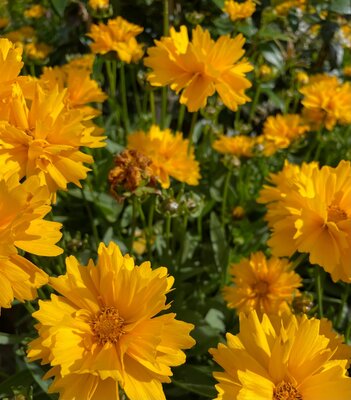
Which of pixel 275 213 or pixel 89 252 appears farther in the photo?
pixel 89 252

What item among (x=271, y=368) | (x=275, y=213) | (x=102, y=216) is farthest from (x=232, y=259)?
(x=271, y=368)

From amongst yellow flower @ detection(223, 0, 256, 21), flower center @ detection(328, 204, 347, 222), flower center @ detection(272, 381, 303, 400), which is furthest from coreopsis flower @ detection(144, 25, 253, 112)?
flower center @ detection(272, 381, 303, 400)

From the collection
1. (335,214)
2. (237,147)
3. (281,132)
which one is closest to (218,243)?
(237,147)

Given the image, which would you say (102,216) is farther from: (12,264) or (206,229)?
(12,264)

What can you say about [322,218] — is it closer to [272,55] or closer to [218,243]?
[218,243]

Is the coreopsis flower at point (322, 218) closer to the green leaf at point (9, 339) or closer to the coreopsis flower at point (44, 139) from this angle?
the coreopsis flower at point (44, 139)
